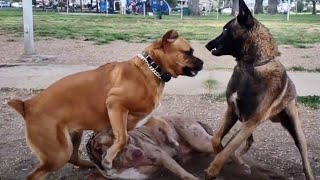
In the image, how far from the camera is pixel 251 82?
15.0 ft

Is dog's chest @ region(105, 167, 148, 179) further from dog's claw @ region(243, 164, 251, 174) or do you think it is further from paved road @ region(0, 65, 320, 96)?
paved road @ region(0, 65, 320, 96)

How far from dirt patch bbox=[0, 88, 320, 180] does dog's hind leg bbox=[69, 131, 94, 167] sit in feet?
0.28

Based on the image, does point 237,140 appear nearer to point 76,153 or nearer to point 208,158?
point 208,158

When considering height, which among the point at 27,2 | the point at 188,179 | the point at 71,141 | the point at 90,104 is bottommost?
the point at 188,179

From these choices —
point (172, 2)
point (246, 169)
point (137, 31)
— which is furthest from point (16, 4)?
point (246, 169)

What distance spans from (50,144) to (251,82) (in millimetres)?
1705

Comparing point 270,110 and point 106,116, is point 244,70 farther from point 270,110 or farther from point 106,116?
point 106,116

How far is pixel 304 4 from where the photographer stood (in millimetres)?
90562

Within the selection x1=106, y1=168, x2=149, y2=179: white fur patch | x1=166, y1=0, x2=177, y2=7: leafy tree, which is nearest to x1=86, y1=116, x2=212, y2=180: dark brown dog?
x1=106, y1=168, x2=149, y2=179: white fur patch

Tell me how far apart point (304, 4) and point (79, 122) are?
90682 millimetres

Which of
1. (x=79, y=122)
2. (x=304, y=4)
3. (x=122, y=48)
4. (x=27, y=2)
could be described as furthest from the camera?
(x=304, y=4)

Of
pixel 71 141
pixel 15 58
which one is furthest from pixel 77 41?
pixel 71 141

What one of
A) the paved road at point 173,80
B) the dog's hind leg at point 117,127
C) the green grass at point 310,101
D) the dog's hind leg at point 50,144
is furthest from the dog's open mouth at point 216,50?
the paved road at point 173,80

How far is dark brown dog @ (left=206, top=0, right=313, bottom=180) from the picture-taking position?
453 cm
